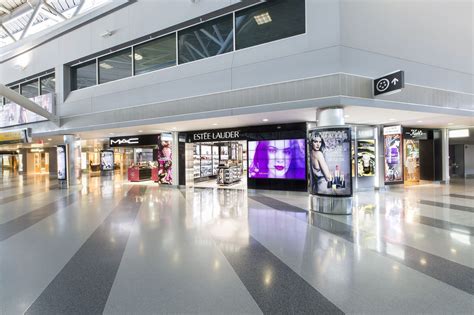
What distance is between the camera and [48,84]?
538 inches

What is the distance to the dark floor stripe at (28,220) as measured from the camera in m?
5.13

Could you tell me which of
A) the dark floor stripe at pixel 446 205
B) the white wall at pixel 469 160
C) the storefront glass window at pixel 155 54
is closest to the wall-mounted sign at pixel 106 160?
the storefront glass window at pixel 155 54

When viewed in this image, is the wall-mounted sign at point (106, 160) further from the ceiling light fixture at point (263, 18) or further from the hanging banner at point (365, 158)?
the hanging banner at point (365, 158)

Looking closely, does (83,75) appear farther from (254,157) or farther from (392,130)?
(392,130)

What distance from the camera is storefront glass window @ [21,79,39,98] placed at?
14.3m

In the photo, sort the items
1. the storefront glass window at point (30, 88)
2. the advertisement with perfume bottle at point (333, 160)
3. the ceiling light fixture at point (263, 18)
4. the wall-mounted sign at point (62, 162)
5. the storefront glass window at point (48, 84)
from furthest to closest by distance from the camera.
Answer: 1. the storefront glass window at point (30, 88)
2. the storefront glass window at point (48, 84)
3. the wall-mounted sign at point (62, 162)
4. the ceiling light fixture at point (263, 18)
5. the advertisement with perfume bottle at point (333, 160)

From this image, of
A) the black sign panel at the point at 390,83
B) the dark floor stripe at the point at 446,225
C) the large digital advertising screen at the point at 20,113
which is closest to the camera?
the dark floor stripe at the point at 446,225

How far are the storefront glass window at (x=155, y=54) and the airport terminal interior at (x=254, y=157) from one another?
0.06 metres

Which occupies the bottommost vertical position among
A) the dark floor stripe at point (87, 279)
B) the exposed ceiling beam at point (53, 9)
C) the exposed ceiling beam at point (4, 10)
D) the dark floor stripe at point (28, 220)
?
the dark floor stripe at point (87, 279)

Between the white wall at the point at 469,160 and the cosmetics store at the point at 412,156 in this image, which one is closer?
the cosmetics store at the point at 412,156

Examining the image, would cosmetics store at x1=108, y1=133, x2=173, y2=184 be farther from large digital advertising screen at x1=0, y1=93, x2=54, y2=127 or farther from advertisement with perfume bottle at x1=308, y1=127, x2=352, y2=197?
advertisement with perfume bottle at x1=308, y1=127, x2=352, y2=197

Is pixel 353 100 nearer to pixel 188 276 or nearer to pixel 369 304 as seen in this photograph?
pixel 369 304

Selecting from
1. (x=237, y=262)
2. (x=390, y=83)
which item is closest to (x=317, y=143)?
(x=390, y=83)

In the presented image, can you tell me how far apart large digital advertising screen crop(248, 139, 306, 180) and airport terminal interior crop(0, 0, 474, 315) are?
0.06 meters
